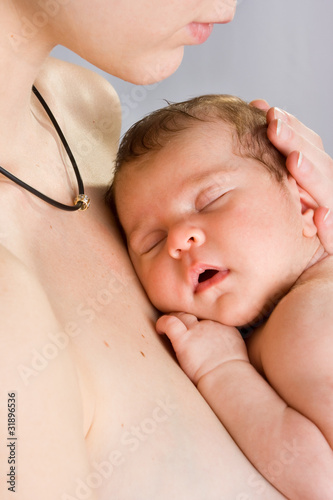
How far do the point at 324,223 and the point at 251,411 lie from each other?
373 millimetres

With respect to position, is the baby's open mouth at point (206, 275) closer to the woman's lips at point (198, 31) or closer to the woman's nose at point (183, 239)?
the woman's nose at point (183, 239)

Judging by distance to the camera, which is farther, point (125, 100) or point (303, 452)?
point (125, 100)

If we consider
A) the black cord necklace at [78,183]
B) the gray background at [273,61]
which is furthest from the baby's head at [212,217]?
the gray background at [273,61]

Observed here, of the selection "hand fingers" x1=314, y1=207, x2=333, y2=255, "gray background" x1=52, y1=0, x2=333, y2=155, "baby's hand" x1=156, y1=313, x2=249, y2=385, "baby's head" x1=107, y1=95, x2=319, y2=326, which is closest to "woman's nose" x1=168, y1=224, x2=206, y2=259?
"baby's head" x1=107, y1=95, x2=319, y2=326

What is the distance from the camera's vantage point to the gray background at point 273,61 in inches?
84.7

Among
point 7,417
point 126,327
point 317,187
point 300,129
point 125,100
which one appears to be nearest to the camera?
point 7,417

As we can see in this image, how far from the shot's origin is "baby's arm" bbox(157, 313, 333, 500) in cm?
83

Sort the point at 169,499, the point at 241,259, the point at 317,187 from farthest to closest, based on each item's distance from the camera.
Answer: the point at 317,187, the point at 241,259, the point at 169,499

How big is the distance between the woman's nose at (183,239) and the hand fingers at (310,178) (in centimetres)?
22

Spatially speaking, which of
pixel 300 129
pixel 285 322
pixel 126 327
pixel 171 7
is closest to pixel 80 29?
pixel 171 7

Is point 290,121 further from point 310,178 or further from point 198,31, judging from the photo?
point 198,31

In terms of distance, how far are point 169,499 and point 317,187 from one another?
0.61 meters

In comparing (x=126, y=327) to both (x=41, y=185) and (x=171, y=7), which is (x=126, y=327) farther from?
(x=171, y=7)

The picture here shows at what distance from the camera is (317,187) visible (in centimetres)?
114
